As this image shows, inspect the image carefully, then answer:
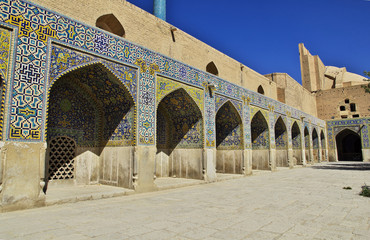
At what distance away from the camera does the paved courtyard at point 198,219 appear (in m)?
3.11

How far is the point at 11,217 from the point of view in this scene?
4102 millimetres

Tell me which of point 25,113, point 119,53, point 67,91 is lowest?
point 25,113

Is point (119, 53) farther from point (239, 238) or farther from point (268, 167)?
point (268, 167)

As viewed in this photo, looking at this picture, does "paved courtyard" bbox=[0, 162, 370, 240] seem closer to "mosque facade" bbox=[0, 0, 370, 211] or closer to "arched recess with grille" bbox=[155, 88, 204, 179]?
"mosque facade" bbox=[0, 0, 370, 211]

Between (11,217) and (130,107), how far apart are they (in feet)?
12.0

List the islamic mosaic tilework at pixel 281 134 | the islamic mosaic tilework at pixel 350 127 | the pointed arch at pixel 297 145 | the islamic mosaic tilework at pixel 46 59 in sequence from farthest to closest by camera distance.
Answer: the islamic mosaic tilework at pixel 350 127 → the pointed arch at pixel 297 145 → the islamic mosaic tilework at pixel 281 134 → the islamic mosaic tilework at pixel 46 59

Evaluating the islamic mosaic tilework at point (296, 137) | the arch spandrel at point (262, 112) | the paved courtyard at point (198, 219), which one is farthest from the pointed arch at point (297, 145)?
the paved courtyard at point (198, 219)

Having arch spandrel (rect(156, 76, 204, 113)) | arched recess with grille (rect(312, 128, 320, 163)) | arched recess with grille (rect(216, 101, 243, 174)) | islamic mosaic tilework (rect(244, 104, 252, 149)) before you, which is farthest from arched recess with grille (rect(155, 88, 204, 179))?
arched recess with grille (rect(312, 128, 320, 163))

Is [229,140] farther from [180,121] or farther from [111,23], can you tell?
[111,23]

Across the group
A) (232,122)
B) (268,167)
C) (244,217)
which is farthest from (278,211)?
(268,167)

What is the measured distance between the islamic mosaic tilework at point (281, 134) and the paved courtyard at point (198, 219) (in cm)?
1047

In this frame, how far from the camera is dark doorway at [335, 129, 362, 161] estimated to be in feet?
87.0

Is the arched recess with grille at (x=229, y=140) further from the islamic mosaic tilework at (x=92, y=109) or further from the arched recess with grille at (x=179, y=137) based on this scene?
the islamic mosaic tilework at (x=92, y=109)

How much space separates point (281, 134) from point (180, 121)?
8.55 meters
